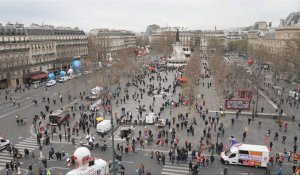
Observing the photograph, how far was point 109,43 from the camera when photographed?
436ft

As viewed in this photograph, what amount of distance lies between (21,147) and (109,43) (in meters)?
104

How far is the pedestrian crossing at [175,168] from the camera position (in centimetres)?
2645

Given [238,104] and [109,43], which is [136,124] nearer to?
[238,104]

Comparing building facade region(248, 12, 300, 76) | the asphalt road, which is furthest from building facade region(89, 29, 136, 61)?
the asphalt road

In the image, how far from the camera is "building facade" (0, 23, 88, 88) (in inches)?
2709

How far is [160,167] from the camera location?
2755 centimetres

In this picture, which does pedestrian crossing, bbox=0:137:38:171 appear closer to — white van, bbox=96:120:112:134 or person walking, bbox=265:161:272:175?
white van, bbox=96:120:112:134

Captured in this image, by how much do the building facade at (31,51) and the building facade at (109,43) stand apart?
16.6 m

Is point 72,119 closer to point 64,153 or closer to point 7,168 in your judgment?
point 64,153

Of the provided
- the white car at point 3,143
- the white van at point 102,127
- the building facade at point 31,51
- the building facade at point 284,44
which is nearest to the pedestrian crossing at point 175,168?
the white van at point 102,127

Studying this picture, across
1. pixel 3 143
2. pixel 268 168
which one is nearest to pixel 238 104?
pixel 268 168

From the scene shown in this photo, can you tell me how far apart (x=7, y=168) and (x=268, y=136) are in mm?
27296

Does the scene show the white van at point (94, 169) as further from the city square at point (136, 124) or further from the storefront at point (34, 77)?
the storefront at point (34, 77)

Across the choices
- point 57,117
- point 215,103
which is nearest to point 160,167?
point 57,117
